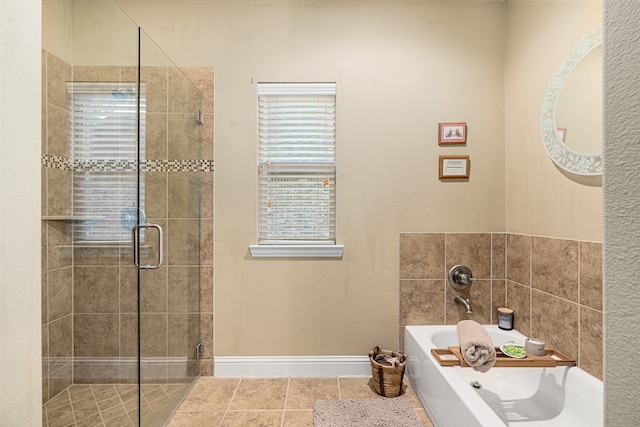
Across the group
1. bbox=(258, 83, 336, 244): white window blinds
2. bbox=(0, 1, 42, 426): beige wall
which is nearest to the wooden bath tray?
bbox=(258, 83, 336, 244): white window blinds

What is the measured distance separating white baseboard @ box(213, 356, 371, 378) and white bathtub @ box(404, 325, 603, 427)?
0.42 m

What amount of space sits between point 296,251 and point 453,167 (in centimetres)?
130

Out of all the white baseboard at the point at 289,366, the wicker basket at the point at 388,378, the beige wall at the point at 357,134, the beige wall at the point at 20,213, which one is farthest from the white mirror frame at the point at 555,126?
the beige wall at the point at 20,213

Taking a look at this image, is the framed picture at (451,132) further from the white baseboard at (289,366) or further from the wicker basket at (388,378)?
the white baseboard at (289,366)

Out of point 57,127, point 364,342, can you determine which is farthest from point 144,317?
point 364,342

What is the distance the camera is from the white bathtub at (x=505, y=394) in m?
1.45

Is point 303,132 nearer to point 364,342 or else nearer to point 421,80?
point 421,80

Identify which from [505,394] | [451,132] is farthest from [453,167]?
[505,394]

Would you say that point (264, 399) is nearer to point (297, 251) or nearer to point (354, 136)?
point (297, 251)

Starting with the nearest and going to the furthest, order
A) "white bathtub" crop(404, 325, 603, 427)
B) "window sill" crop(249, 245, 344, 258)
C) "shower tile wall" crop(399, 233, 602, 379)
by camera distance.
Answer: "white bathtub" crop(404, 325, 603, 427)
"shower tile wall" crop(399, 233, 602, 379)
"window sill" crop(249, 245, 344, 258)

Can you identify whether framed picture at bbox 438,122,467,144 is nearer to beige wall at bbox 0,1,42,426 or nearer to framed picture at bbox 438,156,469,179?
framed picture at bbox 438,156,469,179

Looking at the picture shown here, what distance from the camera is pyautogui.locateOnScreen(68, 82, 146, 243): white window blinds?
3.94ft

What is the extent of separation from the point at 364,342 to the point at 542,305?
1171mm

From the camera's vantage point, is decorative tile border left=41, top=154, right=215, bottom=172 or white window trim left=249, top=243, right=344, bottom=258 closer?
decorative tile border left=41, top=154, right=215, bottom=172
